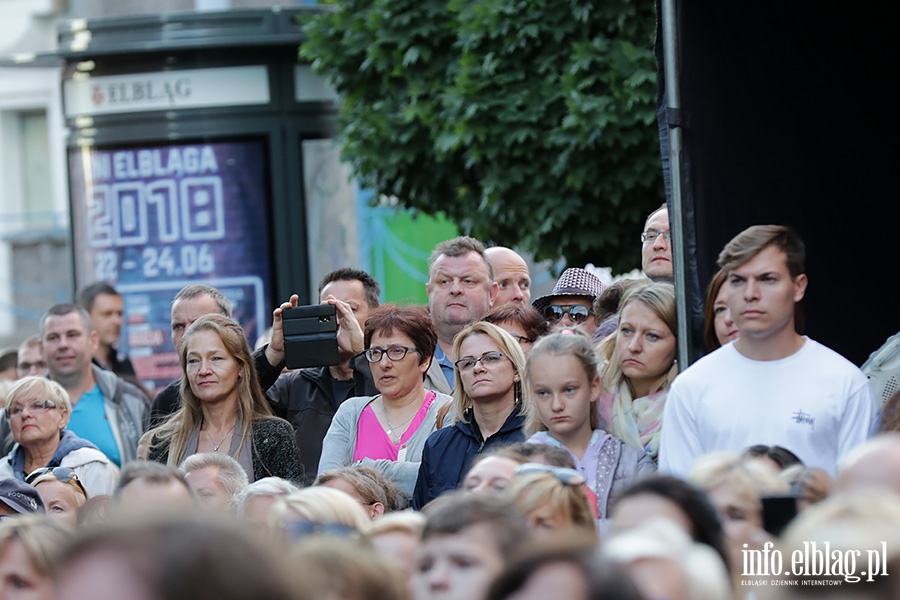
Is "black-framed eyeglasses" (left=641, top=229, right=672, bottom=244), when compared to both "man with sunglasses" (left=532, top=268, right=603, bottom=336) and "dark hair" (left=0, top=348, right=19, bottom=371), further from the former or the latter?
"dark hair" (left=0, top=348, right=19, bottom=371)

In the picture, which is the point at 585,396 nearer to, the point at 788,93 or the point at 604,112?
the point at 788,93

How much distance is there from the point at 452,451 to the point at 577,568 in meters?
3.74

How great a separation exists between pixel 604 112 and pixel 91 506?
5.59m

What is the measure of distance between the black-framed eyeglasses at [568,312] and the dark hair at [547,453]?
287cm

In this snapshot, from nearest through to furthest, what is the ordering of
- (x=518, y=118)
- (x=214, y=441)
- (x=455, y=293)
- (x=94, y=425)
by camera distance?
1. (x=214, y=441)
2. (x=455, y=293)
3. (x=94, y=425)
4. (x=518, y=118)

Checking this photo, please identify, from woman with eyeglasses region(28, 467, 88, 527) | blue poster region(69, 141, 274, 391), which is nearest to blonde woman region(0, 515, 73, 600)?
woman with eyeglasses region(28, 467, 88, 527)

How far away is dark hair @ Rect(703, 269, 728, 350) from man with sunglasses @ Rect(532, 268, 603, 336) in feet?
5.56

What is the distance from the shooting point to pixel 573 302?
805 cm

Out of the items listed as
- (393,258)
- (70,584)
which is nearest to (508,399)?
(70,584)

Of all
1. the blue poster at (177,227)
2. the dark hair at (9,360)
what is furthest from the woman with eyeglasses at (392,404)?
the blue poster at (177,227)

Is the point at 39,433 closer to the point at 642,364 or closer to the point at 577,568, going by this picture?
the point at 642,364

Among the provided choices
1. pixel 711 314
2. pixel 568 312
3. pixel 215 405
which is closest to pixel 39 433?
pixel 215 405

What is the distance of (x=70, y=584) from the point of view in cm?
208

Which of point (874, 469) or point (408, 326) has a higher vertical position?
point (408, 326)
